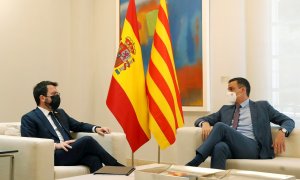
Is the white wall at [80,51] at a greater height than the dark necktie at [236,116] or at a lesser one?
greater

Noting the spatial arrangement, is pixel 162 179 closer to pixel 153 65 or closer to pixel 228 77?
pixel 153 65

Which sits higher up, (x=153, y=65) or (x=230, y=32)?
(x=230, y=32)

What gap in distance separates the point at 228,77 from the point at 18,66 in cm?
259

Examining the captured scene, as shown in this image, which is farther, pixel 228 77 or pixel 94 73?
pixel 94 73

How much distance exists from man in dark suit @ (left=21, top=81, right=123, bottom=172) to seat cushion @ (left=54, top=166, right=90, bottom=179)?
82 millimetres

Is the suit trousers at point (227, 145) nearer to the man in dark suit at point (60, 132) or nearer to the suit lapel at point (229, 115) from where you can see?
the suit lapel at point (229, 115)

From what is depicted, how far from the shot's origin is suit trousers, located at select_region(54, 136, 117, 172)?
10.1 ft

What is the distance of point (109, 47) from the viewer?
5523mm

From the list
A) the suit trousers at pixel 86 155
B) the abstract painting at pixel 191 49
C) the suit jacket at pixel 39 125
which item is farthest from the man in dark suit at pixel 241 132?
the suit jacket at pixel 39 125

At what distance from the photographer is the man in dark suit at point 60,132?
3094mm

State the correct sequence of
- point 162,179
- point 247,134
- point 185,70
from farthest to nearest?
point 185,70
point 247,134
point 162,179

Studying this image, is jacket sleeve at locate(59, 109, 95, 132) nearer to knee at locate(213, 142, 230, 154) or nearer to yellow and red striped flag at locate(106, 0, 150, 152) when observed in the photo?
yellow and red striped flag at locate(106, 0, 150, 152)

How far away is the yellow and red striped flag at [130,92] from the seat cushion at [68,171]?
0.82 meters

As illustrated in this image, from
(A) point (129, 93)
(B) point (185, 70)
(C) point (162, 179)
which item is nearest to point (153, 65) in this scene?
(A) point (129, 93)
